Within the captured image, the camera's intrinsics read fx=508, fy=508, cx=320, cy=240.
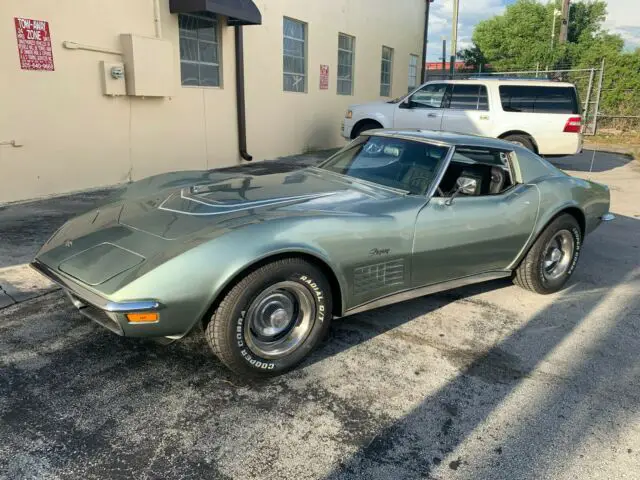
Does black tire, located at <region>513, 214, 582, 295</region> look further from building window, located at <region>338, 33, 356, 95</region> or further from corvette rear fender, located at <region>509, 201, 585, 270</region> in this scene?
building window, located at <region>338, 33, 356, 95</region>

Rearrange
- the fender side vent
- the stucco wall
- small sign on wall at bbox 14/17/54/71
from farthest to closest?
the stucco wall
small sign on wall at bbox 14/17/54/71
the fender side vent

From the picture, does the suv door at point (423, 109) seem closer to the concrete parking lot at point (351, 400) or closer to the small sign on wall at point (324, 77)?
the small sign on wall at point (324, 77)

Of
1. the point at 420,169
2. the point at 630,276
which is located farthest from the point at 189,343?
the point at 630,276

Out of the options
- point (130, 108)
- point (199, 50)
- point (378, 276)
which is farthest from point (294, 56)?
point (378, 276)

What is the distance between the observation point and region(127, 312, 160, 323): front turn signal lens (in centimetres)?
250

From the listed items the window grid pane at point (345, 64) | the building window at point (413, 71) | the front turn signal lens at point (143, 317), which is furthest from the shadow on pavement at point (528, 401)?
the building window at point (413, 71)

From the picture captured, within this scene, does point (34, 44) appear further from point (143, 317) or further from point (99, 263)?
point (143, 317)

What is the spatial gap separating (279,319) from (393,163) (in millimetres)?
1728

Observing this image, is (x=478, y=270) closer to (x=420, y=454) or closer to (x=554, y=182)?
(x=554, y=182)

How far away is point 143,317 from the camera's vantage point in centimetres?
251

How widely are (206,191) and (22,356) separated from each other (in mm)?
1568

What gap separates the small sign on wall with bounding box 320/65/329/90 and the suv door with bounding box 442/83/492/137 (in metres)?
3.85

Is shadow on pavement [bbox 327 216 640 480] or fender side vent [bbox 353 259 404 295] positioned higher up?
fender side vent [bbox 353 259 404 295]

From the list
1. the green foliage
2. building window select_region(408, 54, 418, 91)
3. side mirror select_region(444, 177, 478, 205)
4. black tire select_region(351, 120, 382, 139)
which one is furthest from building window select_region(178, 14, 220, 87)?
the green foliage
